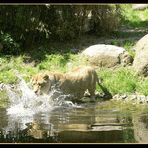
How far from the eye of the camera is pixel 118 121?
25.9 ft

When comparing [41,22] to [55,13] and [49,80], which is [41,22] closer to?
[55,13]

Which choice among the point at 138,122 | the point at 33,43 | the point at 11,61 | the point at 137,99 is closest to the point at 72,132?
the point at 138,122

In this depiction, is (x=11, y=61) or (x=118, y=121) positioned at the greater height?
(x=11, y=61)

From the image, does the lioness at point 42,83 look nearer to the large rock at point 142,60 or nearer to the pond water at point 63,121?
the pond water at point 63,121

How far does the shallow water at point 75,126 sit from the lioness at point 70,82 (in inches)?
25.7

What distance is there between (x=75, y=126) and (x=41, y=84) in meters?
2.29

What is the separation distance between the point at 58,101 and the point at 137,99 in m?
1.95

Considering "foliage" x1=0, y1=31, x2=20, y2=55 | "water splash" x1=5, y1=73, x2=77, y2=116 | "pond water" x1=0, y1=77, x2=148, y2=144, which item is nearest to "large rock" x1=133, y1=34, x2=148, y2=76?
"pond water" x1=0, y1=77, x2=148, y2=144

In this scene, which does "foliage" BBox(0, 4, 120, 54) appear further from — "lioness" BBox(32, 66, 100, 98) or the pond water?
"lioness" BBox(32, 66, 100, 98)

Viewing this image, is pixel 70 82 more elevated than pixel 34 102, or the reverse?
pixel 70 82

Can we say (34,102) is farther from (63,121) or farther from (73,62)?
(73,62)

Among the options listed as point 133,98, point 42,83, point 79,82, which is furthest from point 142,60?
point 42,83

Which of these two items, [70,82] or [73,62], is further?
[73,62]

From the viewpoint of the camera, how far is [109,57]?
12539 mm
